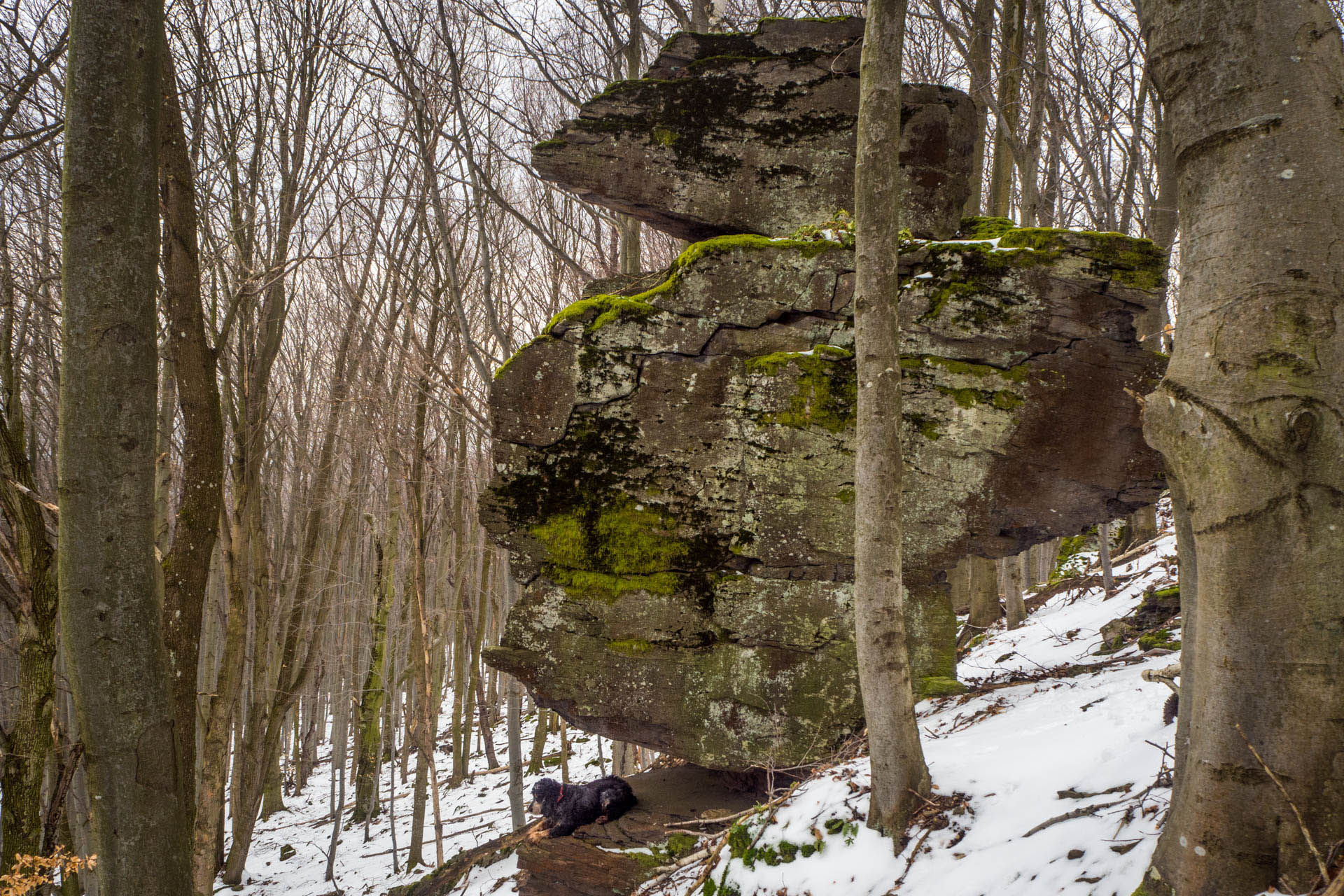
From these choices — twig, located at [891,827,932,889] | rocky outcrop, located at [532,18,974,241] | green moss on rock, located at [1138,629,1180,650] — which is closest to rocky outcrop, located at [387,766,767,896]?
twig, located at [891,827,932,889]

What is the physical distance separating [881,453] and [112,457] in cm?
297

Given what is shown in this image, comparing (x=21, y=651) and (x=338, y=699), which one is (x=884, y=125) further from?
(x=338, y=699)

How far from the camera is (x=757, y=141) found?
5977 mm

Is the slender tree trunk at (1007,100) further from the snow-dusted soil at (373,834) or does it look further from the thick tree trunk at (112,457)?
the snow-dusted soil at (373,834)

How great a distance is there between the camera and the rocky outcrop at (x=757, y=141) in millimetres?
5816

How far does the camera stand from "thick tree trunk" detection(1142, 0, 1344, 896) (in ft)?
6.06

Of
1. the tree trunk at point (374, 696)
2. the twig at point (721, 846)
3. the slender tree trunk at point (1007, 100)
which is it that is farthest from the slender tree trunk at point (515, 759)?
the slender tree trunk at point (1007, 100)

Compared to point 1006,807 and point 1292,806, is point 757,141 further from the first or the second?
point 1292,806

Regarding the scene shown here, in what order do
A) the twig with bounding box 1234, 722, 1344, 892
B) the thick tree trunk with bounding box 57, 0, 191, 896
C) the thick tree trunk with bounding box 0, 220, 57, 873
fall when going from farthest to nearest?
the thick tree trunk with bounding box 0, 220, 57, 873 < the thick tree trunk with bounding box 57, 0, 191, 896 < the twig with bounding box 1234, 722, 1344, 892

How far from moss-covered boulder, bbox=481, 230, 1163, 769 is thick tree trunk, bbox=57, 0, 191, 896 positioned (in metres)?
2.86

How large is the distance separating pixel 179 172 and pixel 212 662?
10.7 metres

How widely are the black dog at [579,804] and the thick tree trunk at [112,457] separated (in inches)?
130

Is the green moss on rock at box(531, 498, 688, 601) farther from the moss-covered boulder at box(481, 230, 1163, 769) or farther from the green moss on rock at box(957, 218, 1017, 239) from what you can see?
the green moss on rock at box(957, 218, 1017, 239)

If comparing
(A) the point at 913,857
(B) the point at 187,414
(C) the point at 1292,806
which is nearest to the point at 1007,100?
(A) the point at 913,857
